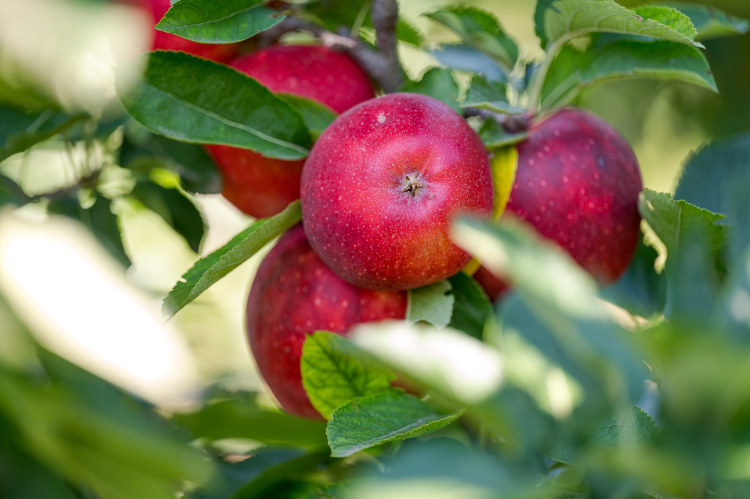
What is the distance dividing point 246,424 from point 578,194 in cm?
44

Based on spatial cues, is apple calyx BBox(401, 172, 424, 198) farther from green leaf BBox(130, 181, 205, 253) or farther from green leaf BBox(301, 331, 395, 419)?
green leaf BBox(130, 181, 205, 253)

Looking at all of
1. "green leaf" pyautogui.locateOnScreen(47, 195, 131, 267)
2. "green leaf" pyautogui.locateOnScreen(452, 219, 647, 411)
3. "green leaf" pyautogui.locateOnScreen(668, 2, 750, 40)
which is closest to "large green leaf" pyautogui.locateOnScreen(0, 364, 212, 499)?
"green leaf" pyautogui.locateOnScreen(452, 219, 647, 411)

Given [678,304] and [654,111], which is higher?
[678,304]

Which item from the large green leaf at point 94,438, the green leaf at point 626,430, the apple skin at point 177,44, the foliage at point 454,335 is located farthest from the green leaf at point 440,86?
the large green leaf at point 94,438

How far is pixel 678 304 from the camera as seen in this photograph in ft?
1.23

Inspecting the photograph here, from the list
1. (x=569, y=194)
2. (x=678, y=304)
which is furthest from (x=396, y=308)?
(x=678, y=304)

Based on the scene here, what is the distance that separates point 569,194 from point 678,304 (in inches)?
16.0

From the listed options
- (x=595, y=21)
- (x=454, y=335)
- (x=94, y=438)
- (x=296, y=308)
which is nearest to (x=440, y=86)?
(x=595, y=21)

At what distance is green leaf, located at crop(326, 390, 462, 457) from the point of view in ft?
1.75

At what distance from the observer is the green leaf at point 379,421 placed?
1.75 ft

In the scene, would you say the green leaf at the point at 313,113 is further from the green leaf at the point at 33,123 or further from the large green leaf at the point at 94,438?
the large green leaf at the point at 94,438

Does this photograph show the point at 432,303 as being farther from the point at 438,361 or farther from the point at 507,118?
the point at 438,361

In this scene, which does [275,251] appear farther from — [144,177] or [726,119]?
[726,119]

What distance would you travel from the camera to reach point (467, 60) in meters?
0.90
